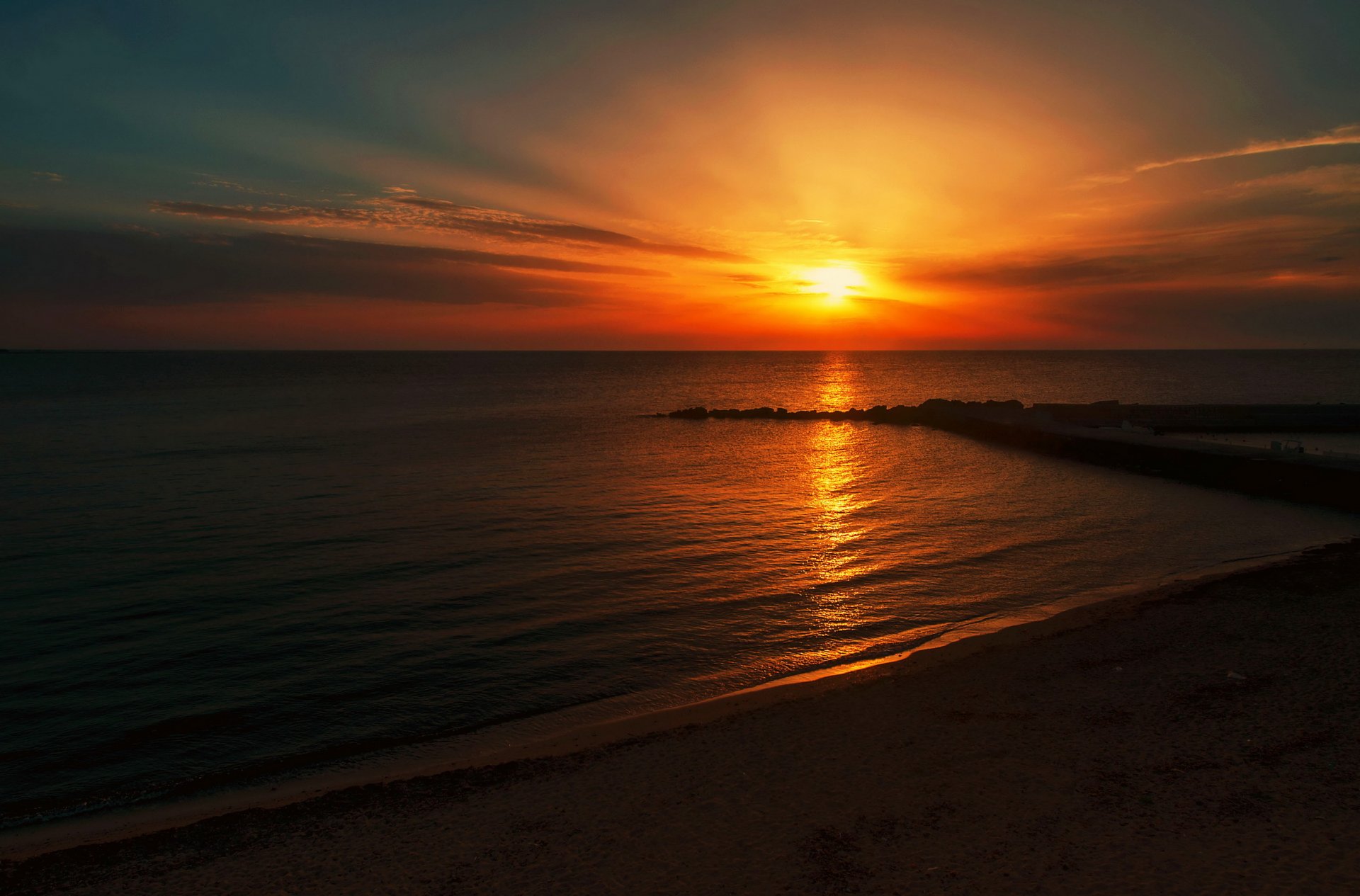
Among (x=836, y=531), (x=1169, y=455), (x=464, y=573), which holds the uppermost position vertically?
(x=1169, y=455)

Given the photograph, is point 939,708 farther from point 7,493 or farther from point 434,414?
point 434,414

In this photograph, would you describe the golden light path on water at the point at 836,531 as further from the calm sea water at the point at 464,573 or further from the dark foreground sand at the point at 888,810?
the dark foreground sand at the point at 888,810

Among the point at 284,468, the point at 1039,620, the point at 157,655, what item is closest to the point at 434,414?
the point at 284,468

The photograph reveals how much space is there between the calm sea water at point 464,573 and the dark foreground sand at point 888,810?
7.00 feet

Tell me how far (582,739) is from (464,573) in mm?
10179

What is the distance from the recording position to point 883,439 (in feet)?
182

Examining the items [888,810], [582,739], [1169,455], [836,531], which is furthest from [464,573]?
[1169,455]

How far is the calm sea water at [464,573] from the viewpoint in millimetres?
12070

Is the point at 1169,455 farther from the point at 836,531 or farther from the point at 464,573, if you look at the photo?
the point at 464,573

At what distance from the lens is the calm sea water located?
39.6 ft

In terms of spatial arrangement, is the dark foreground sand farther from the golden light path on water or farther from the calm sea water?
the golden light path on water

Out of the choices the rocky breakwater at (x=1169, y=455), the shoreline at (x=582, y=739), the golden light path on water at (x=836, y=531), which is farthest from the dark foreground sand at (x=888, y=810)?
the rocky breakwater at (x=1169, y=455)

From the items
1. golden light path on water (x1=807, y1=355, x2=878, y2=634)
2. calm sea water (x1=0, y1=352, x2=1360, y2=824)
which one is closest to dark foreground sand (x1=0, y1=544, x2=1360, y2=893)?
calm sea water (x1=0, y1=352, x2=1360, y2=824)

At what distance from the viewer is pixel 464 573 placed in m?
20.2
